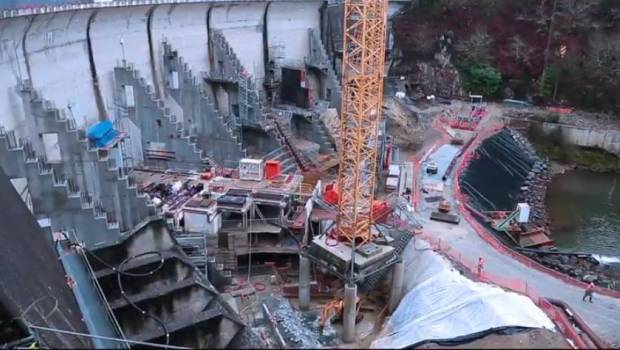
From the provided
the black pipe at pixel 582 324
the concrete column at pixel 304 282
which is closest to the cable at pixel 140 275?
the concrete column at pixel 304 282

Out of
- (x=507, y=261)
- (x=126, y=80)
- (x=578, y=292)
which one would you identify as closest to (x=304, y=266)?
(x=507, y=261)

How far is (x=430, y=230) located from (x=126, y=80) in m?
16.9

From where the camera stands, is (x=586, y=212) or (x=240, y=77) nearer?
(x=586, y=212)

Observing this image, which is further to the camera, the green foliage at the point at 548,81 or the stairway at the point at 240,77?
the green foliage at the point at 548,81

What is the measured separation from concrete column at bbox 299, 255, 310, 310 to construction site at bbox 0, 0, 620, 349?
3.8 inches

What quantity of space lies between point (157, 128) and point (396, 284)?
15077 mm

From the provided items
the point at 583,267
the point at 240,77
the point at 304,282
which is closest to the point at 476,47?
the point at 240,77

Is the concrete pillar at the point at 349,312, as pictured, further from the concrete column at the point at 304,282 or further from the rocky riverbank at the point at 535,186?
the rocky riverbank at the point at 535,186

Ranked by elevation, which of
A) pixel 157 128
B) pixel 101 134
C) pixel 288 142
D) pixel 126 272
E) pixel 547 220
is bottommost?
pixel 547 220

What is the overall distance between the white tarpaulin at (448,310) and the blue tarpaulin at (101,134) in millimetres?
15364

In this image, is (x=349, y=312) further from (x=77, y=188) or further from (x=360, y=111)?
(x=77, y=188)

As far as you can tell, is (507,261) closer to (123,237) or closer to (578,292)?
(578,292)

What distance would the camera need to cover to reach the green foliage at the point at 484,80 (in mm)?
46094

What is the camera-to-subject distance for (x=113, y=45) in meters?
29.8
